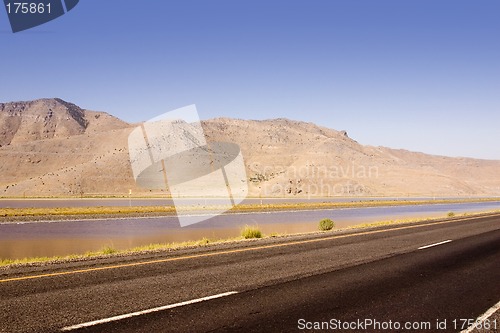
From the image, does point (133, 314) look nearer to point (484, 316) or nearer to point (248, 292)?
point (248, 292)

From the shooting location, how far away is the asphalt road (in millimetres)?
6113

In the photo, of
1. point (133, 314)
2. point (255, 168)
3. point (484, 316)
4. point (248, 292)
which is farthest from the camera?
point (255, 168)

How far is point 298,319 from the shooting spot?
630 centimetres

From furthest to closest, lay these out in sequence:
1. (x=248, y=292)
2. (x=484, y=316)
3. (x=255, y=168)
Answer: (x=255, y=168) < (x=248, y=292) < (x=484, y=316)

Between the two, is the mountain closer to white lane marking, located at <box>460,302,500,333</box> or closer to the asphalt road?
the asphalt road

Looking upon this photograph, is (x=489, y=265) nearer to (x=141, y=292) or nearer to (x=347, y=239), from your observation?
(x=347, y=239)

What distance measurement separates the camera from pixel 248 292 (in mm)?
7879

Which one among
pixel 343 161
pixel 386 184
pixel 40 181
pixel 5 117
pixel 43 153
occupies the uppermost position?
pixel 5 117

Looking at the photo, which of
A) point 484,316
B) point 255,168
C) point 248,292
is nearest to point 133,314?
point 248,292

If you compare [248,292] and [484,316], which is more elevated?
[248,292]

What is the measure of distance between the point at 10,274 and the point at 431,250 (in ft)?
42.2

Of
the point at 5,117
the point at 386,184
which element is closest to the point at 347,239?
the point at 386,184

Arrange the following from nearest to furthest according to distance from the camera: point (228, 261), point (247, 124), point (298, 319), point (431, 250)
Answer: point (298, 319), point (228, 261), point (431, 250), point (247, 124)

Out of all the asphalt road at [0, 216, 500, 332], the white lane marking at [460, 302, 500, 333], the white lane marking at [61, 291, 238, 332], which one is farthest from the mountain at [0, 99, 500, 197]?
the white lane marking at [61, 291, 238, 332]
